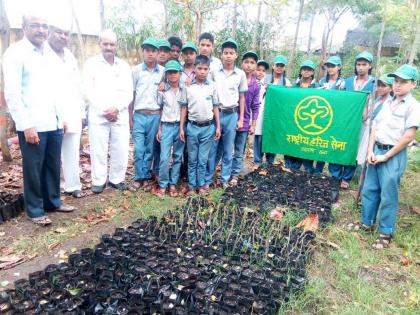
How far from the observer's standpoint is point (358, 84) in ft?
17.2

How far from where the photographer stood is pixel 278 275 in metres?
2.92

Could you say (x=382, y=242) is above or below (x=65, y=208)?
above

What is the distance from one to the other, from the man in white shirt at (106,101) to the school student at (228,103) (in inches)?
48.2

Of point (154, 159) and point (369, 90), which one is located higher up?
point (369, 90)

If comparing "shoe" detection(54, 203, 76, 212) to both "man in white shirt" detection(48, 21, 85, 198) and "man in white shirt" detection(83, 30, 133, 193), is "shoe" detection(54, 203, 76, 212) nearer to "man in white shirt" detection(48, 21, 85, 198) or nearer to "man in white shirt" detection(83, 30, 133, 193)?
"man in white shirt" detection(48, 21, 85, 198)

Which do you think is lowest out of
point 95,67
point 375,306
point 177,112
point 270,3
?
point 375,306

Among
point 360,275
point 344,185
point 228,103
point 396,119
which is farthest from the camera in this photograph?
point 344,185

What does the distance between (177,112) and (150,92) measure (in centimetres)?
44

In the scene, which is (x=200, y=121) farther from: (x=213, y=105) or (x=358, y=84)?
(x=358, y=84)

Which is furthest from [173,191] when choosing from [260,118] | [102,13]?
[102,13]

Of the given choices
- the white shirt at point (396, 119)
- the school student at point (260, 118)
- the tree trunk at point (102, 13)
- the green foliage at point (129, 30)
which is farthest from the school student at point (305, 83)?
the green foliage at point (129, 30)

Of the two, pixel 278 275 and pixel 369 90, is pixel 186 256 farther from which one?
pixel 369 90

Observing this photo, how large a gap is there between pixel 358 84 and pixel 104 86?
3.67 meters

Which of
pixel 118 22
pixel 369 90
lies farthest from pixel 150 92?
pixel 118 22
